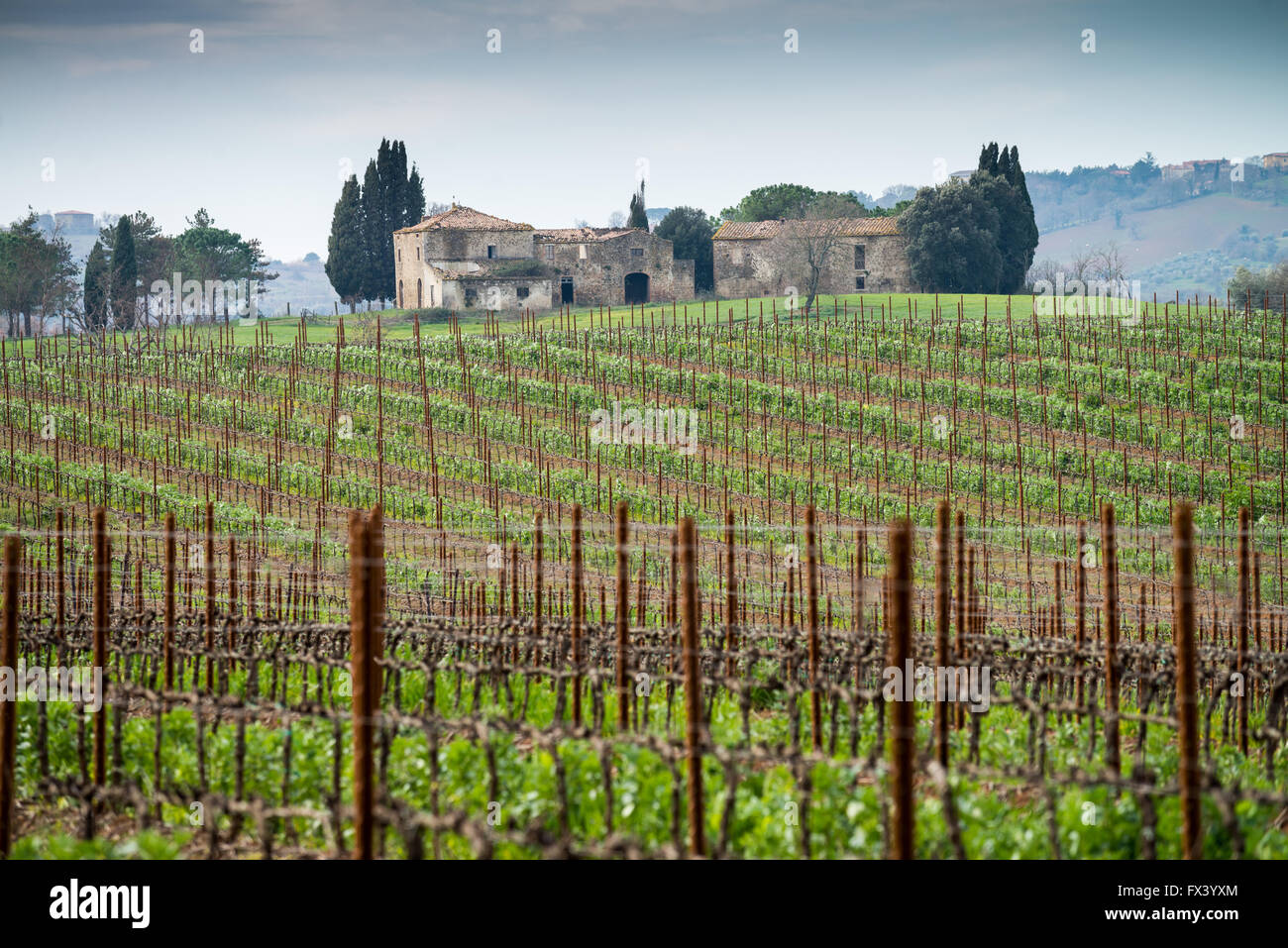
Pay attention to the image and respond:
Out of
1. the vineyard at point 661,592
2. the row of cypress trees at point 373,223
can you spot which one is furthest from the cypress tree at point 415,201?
the vineyard at point 661,592

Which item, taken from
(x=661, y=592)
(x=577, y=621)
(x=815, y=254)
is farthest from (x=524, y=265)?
(x=577, y=621)

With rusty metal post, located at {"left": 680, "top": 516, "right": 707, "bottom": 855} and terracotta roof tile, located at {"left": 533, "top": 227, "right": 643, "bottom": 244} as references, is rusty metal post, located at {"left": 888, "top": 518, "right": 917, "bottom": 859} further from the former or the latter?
terracotta roof tile, located at {"left": 533, "top": 227, "right": 643, "bottom": 244}

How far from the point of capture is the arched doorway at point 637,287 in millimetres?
62969

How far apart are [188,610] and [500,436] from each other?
13.5m

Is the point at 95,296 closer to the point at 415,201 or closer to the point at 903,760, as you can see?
the point at 415,201

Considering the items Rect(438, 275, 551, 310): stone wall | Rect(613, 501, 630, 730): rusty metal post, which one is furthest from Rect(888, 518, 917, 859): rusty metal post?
Rect(438, 275, 551, 310): stone wall

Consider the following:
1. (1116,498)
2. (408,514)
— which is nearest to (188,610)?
(408,514)

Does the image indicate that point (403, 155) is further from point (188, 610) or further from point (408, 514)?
point (188, 610)

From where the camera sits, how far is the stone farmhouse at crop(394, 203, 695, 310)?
58.3 meters

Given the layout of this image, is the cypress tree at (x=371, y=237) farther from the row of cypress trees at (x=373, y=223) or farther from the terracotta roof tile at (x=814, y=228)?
the terracotta roof tile at (x=814, y=228)

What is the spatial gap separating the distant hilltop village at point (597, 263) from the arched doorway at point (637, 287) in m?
0.05

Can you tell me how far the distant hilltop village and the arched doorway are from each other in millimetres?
51

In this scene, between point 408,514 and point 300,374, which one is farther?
point 300,374
